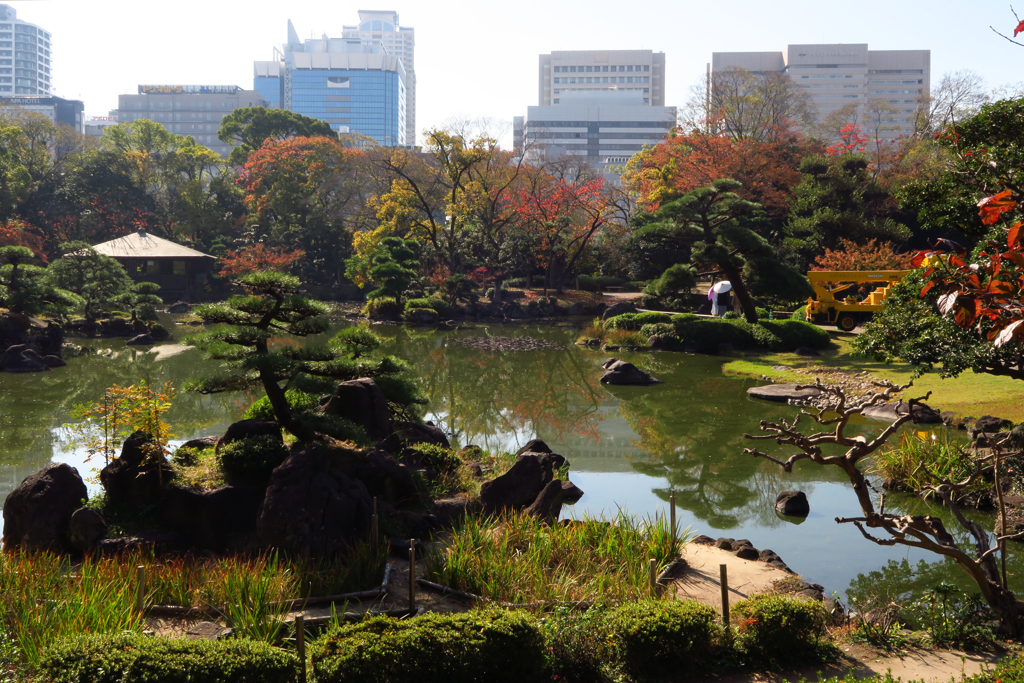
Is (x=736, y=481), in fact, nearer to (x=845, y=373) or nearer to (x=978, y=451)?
(x=978, y=451)

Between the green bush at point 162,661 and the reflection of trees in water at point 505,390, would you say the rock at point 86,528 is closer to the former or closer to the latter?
the green bush at point 162,661

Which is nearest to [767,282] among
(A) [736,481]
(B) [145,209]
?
(A) [736,481]

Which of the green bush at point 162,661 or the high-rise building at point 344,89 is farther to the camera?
the high-rise building at point 344,89

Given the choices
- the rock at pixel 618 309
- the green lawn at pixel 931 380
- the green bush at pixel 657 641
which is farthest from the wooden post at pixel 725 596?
the rock at pixel 618 309

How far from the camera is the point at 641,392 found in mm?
16516

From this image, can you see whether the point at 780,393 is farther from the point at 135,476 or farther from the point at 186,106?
the point at 186,106

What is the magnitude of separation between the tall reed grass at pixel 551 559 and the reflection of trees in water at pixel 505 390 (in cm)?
503

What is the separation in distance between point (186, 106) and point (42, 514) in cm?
11912

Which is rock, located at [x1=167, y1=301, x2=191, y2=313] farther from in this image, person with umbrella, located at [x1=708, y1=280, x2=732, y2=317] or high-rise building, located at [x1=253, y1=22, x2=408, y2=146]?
high-rise building, located at [x1=253, y1=22, x2=408, y2=146]

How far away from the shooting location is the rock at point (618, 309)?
28934 millimetres

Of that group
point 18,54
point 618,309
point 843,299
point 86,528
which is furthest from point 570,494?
point 18,54

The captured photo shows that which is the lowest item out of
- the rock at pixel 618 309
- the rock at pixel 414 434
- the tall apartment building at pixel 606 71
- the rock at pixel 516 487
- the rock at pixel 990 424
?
the rock at pixel 516 487

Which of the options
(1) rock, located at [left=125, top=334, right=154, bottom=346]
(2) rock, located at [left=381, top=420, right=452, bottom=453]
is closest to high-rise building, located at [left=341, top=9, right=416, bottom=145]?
(1) rock, located at [left=125, top=334, right=154, bottom=346]

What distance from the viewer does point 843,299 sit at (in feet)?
79.8
